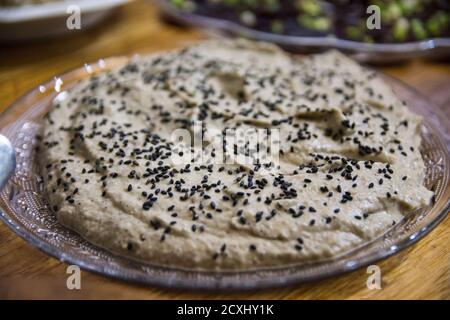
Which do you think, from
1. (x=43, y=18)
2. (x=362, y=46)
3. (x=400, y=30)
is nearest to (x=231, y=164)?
(x=362, y=46)

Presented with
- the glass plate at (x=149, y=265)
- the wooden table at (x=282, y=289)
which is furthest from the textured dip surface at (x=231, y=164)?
the wooden table at (x=282, y=289)

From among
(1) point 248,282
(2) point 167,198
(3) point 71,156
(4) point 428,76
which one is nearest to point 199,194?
(2) point 167,198

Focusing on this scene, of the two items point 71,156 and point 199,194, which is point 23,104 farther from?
point 199,194

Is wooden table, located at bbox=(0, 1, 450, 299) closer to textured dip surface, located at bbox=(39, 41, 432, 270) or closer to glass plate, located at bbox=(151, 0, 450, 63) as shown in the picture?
textured dip surface, located at bbox=(39, 41, 432, 270)

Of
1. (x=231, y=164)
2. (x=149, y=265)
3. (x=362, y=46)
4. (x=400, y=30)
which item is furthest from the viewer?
(x=400, y=30)

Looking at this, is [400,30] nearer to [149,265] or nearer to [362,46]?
[362,46]

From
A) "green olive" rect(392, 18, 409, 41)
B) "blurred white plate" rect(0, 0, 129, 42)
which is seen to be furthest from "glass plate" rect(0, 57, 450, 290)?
"green olive" rect(392, 18, 409, 41)
